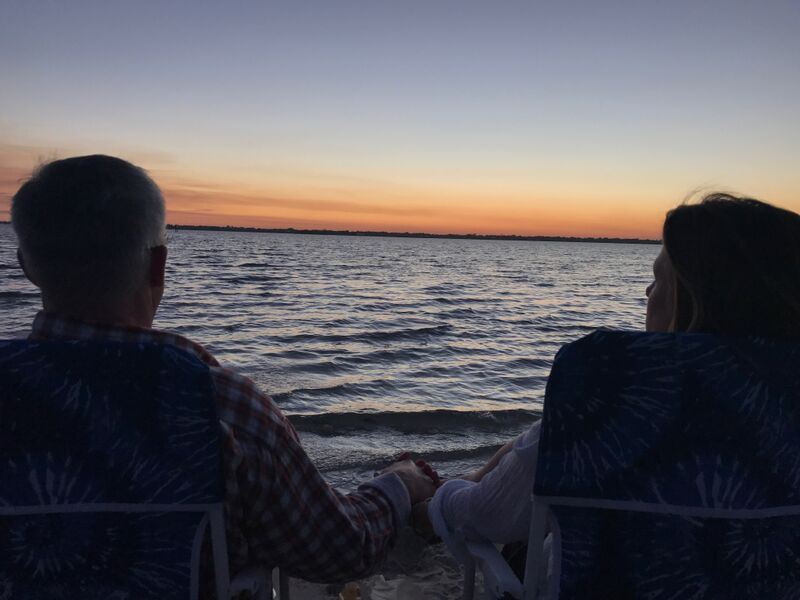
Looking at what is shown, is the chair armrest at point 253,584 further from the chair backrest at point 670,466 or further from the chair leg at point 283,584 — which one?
the chair backrest at point 670,466

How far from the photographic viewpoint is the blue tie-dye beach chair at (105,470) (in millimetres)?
1353

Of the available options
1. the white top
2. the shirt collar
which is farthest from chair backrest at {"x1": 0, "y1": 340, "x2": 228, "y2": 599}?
the white top

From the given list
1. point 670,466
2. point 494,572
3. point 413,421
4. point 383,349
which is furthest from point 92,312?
point 383,349

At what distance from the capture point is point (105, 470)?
4.63 feet

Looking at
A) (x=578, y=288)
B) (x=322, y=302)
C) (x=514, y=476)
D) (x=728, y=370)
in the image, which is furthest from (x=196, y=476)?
(x=578, y=288)

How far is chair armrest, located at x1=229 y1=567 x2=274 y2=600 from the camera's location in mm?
1659

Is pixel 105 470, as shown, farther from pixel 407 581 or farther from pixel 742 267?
pixel 407 581

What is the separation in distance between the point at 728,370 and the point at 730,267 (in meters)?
0.31

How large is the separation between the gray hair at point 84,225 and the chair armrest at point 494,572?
1.23 m

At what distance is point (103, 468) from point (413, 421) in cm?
519

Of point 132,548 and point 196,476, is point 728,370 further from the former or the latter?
point 132,548

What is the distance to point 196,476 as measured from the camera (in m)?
1.43

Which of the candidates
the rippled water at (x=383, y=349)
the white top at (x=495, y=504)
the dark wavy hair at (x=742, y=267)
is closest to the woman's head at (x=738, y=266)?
the dark wavy hair at (x=742, y=267)

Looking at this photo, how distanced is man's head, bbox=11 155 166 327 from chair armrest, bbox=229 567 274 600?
2.40 ft
